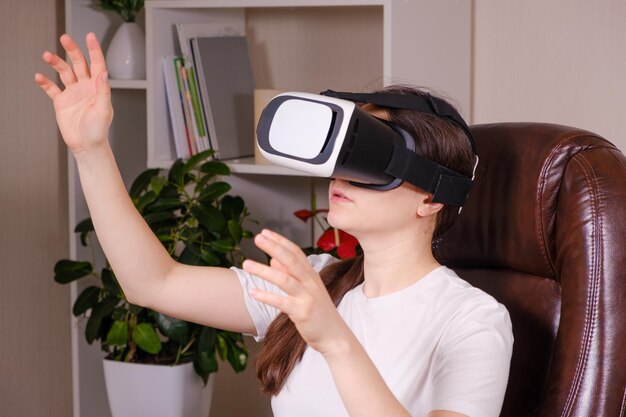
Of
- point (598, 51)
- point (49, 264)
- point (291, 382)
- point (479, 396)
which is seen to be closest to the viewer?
point (479, 396)

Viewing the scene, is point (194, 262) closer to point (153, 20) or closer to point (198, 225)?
point (198, 225)

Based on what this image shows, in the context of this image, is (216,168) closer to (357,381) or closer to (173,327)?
(173,327)

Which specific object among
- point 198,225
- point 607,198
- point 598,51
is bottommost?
point 198,225

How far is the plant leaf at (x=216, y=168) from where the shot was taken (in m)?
2.22

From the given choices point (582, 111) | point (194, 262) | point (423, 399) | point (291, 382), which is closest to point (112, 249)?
point (291, 382)

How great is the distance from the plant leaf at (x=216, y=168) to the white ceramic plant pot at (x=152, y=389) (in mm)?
461

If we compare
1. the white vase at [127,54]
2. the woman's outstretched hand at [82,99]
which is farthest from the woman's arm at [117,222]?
the white vase at [127,54]

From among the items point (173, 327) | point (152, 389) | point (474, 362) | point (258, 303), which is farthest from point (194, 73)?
point (474, 362)

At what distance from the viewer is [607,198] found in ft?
4.31

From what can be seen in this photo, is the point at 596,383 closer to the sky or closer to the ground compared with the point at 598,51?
closer to the ground

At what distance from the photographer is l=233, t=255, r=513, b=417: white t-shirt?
44.3 inches

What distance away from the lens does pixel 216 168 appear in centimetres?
222

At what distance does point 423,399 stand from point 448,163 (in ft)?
1.02

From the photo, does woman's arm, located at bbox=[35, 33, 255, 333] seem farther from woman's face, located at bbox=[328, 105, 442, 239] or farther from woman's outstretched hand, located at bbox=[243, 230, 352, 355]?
woman's outstretched hand, located at bbox=[243, 230, 352, 355]
